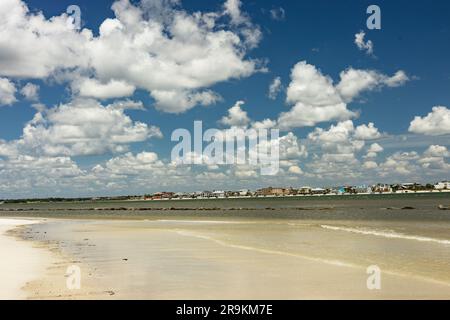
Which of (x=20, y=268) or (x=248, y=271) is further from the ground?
(x=20, y=268)

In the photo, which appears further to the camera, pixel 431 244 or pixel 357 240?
pixel 357 240

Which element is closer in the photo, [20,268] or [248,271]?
[248,271]

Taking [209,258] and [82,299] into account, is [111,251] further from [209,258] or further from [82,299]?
[82,299]

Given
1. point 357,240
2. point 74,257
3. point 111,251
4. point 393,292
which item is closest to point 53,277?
point 74,257

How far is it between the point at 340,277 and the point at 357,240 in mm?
16724

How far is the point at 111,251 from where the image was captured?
2742cm

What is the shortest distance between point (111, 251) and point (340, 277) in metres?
14.5

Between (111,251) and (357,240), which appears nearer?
(111,251)

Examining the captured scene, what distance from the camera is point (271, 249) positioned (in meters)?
27.9

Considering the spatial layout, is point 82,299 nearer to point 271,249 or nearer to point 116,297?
point 116,297
